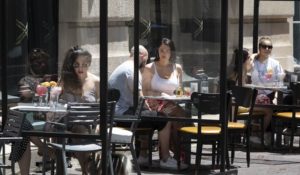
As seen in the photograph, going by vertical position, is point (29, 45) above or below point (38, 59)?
above

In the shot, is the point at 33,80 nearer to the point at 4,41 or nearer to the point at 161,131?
the point at 4,41

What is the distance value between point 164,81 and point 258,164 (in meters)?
1.66

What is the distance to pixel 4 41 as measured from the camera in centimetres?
836

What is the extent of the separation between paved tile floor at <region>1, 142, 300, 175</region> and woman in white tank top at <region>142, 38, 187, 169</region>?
23 cm

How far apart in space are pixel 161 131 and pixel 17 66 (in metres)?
1.86

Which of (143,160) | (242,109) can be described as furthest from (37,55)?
(242,109)

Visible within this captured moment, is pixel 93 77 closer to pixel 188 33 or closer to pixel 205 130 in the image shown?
pixel 205 130

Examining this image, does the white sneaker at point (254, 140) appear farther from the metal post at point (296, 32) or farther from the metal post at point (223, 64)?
the metal post at point (296, 32)

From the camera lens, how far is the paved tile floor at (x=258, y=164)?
9355mm

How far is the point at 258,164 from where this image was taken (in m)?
10.2

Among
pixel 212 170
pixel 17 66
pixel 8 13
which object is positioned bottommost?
pixel 212 170

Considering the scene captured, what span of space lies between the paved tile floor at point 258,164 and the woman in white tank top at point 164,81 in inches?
9.2

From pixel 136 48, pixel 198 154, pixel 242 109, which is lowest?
pixel 198 154

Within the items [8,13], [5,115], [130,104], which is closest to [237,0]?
[130,104]
